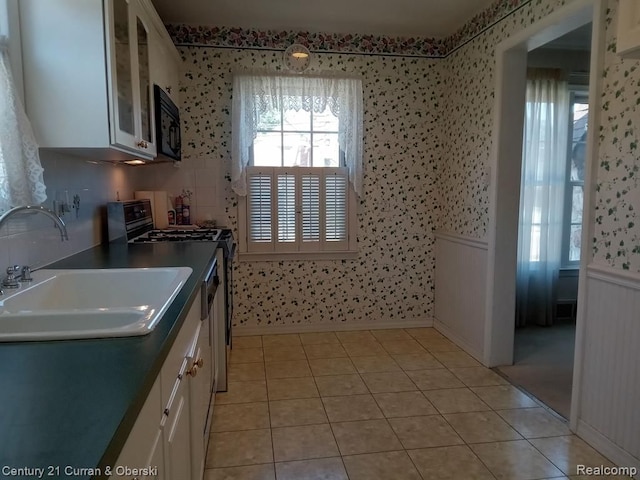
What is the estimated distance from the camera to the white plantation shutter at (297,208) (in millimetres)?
3627

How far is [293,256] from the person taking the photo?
12.3 feet

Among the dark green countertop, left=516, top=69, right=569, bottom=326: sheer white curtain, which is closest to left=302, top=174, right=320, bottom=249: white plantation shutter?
left=516, top=69, right=569, bottom=326: sheer white curtain

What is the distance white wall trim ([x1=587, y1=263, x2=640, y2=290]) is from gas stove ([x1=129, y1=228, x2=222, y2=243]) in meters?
2.00

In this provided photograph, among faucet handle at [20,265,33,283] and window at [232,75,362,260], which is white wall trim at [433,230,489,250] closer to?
window at [232,75,362,260]

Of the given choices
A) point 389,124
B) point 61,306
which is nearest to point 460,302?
point 389,124

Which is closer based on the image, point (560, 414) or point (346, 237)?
point (560, 414)

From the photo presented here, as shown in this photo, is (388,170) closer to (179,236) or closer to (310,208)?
(310,208)

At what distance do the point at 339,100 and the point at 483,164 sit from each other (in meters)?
1.24

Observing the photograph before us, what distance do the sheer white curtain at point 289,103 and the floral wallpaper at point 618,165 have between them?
1.91 meters

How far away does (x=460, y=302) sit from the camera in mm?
3521

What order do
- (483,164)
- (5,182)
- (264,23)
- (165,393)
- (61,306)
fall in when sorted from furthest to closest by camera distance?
(264,23), (483,164), (61,306), (5,182), (165,393)

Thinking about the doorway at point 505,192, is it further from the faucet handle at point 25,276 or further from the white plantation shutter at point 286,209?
the faucet handle at point 25,276

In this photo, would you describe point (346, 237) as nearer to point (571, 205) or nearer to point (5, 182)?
point (571, 205)

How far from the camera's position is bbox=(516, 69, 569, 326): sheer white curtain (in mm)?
3889
